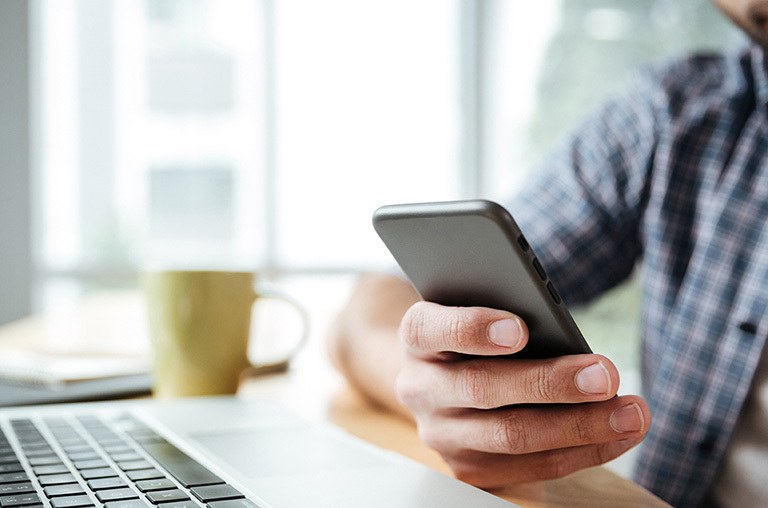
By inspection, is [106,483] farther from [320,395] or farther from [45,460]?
[320,395]

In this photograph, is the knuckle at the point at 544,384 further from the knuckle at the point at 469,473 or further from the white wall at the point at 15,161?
the white wall at the point at 15,161

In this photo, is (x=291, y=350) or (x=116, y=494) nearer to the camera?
(x=116, y=494)

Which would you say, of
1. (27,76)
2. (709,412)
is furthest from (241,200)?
(709,412)

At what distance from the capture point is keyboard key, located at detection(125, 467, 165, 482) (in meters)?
0.36

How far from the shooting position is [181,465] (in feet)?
1.29

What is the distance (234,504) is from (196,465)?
0.25ft

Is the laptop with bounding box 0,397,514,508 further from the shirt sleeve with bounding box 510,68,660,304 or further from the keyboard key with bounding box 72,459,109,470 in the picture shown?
the shirt sleeve with bounding box 510,68,660,304

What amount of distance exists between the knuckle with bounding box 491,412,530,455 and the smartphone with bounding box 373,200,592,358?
0.04 metres

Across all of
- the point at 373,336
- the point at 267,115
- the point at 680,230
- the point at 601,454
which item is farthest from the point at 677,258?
the point at 267,115

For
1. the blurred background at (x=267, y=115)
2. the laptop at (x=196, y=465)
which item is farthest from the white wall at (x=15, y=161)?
the laptop at (x=196, y=465)

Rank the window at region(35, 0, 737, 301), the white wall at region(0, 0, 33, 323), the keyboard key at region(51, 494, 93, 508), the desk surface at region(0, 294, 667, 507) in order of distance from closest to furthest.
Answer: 1. the keyboard key at region(51, 494, 93, 508)
2. the desk surface at region(0, 294, 667, 507)
3. the white wall at region(0, 0, 33, 323)
4. the window at region(35, 0, 737, 301)

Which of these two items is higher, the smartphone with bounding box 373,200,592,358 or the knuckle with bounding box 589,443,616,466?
the smartphone with bounding box 373,200,592,358

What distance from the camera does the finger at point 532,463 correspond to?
41 cm

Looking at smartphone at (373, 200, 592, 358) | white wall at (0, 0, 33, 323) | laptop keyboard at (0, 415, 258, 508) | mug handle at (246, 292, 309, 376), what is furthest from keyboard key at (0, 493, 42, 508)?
white wall at (0, 0, 33, 323)
